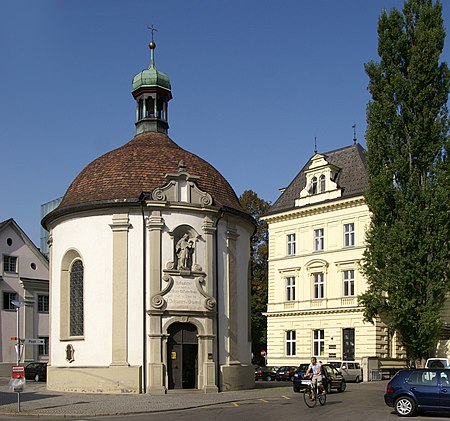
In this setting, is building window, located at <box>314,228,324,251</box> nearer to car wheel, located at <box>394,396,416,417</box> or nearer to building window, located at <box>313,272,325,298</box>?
building window, located at <box>313,272,325,298</box>

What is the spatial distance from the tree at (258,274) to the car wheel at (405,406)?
135ft

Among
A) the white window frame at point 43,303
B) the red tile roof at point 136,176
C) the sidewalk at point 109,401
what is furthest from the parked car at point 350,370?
the white window frame at point 43,303

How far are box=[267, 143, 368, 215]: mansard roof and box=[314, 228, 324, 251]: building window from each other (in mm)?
2774

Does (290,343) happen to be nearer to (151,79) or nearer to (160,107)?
(160,107)

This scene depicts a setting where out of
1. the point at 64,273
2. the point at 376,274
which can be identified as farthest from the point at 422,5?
the point at 64,273

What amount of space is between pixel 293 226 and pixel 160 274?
84.4 feet

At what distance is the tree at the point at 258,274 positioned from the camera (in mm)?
62219

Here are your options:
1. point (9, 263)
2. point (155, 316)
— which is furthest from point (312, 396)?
point (9, 263)

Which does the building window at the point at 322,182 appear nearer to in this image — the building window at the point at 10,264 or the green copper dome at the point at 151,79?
the green copper dome at the point at 151,79

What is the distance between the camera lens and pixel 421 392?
20172 millimetres

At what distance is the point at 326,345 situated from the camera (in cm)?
5000

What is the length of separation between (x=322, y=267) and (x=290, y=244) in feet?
12.8

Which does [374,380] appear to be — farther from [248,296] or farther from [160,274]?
[160,274]


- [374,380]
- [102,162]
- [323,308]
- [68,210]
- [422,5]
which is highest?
[422,5]
